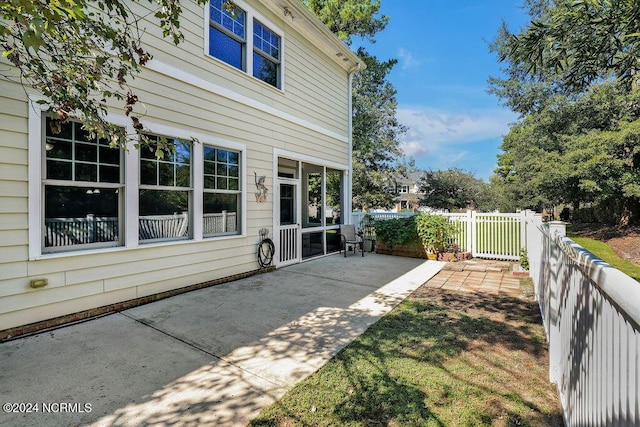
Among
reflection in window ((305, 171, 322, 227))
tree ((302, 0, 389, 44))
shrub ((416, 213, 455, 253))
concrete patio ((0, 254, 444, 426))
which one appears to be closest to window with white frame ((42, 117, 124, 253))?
concrete patio ((0, 254, 444, 426))

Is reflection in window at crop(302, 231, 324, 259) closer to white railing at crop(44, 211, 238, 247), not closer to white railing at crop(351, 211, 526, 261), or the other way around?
white railing at crop(44, 211, 238, 247)

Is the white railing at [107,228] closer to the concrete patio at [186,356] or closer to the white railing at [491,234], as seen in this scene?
the concrete patio at [186,356]

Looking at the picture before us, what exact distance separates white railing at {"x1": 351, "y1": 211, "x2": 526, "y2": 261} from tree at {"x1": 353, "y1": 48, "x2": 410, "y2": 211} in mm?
8266

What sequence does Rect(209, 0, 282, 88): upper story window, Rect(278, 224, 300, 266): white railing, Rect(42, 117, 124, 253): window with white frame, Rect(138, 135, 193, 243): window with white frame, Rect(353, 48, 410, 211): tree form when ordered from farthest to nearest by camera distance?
Rect(353, 48, 410, 211): tree < Rect(278, 224, 300, 266): white railing < Rect(209, 0, 282, 88): upper story window < Rect(138, 135, 193, 243): window with white frame < Rect(42, 117, 124, 253): window with white frame

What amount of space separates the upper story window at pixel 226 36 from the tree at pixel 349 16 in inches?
315

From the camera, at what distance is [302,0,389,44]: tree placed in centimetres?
1252

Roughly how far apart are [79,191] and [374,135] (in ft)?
48.4

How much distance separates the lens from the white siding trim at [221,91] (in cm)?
474

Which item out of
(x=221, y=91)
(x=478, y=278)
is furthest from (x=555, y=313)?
(x=221, y=91)

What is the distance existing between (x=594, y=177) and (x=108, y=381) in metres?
15.2

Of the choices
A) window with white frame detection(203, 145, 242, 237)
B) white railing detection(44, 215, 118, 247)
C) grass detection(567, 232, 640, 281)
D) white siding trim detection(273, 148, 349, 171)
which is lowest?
grass detection(567, 232, 640, 281)

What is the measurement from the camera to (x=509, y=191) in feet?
82.6

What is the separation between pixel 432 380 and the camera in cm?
252

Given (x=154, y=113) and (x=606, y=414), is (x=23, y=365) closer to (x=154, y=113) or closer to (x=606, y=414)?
(x=154, y=113)
